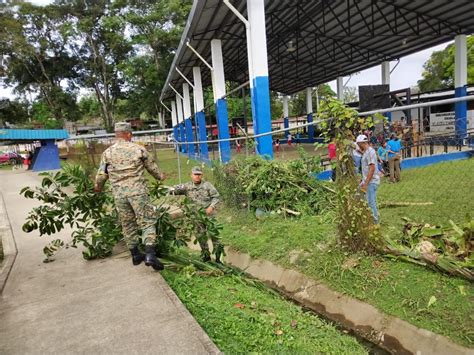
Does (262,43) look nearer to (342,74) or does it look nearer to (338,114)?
(338,114)

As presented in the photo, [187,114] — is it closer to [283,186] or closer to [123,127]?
[283,186]

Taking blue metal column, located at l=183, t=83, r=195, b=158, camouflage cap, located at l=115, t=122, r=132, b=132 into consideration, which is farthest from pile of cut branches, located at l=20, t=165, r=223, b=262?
blue metal column, located at l=183, t=83, r=195, b=158

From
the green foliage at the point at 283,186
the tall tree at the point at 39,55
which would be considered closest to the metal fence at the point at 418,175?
the green foliage at the point at 283,186

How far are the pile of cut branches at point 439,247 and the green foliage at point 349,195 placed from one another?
0.31 meters

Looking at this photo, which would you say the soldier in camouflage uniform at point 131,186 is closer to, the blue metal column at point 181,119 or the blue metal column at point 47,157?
the blue metal column at point 181,119

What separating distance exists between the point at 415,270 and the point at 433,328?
770 millimetres

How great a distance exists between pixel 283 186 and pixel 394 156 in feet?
13.0

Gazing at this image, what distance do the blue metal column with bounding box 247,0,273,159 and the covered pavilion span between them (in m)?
0.02

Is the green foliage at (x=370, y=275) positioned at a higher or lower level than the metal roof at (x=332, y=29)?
lower

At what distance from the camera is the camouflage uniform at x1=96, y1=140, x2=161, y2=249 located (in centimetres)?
398

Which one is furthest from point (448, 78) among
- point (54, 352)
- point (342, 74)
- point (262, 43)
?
point (54, 352)

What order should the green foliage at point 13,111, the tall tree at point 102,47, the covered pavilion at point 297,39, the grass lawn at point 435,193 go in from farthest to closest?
the green foliage at point 13,111 < the tall tree at point 102,47 < the covered pavilion at point 297,39 < the grass lawn at point 435,193

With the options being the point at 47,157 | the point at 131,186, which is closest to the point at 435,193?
the point at 131,186

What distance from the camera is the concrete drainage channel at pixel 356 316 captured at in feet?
10.9
